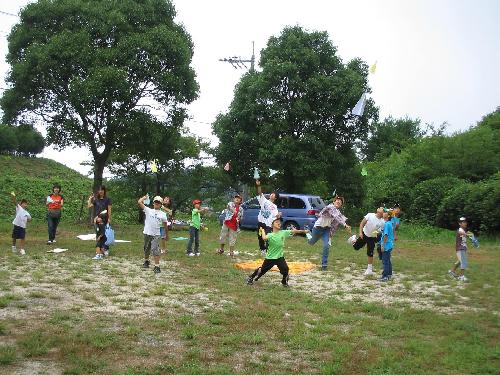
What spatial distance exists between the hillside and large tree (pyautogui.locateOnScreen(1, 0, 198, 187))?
6.47 m

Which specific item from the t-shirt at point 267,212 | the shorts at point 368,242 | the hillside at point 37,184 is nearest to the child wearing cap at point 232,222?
the t-shirt at point 267,212

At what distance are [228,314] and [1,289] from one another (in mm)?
3549

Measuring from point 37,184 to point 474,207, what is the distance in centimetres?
2503

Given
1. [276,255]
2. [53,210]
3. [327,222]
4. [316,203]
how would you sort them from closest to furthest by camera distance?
1. [276,255]
2. [327,222]
3. [53,210]
4. [316,203]

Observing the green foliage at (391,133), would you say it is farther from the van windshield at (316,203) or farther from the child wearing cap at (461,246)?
the child wearing cap at (461,246)

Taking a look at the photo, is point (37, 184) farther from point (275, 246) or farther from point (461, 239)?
point (461, 239)

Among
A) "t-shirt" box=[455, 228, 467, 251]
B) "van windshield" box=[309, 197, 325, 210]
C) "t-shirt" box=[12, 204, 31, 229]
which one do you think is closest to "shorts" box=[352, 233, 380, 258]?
"t-shirt" box=[455, 228, 467, 251]

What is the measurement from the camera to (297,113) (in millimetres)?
24391

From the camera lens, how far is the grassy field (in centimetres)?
556

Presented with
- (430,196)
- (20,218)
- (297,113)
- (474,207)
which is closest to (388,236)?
(20,218)

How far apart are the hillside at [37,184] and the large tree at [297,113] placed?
31.0 ft

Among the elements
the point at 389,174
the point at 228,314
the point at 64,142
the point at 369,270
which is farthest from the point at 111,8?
the point at 389,174

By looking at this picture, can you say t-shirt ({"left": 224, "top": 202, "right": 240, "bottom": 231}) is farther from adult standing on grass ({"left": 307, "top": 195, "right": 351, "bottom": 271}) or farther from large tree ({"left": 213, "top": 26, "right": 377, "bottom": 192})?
large tree ({"left": 213, "top": 26, "right": 377, "bottom": 192})

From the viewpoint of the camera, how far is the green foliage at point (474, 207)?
2055 centimetres
